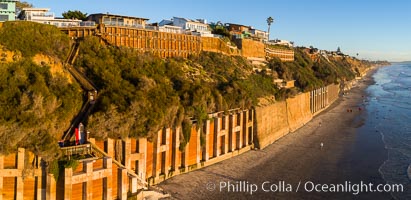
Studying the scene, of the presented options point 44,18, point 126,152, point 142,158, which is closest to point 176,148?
point 142,158

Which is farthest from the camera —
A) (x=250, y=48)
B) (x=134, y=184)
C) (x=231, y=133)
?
(x=250, y=48)

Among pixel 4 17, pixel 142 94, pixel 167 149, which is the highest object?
pixel 4 17

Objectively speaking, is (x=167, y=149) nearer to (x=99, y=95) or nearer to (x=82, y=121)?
(x=99, y=95)

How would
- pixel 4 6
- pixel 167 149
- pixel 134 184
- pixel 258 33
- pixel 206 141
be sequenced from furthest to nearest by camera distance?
pixel 258 33 < pixel 206 141 < pixel 4 6 < pixel 167 149 < pixel 134 184

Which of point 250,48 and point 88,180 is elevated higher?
point 250,48

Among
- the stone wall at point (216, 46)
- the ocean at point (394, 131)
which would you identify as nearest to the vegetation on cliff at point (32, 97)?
the ocean at point (394, 131)

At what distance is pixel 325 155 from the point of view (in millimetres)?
44906

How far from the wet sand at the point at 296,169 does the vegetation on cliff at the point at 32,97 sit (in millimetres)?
10794

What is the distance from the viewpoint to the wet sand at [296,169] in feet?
105

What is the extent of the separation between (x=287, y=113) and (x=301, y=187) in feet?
84.4

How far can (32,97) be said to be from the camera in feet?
80.9

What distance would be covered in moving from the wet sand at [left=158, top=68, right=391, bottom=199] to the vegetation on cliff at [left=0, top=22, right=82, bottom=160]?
35.4ft

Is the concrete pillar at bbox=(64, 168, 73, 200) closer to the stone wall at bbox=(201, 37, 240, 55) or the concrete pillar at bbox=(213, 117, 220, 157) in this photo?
the concrete pillar at bbox=(213, 117, 220, 157)

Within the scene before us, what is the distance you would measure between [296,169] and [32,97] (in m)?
26.3
